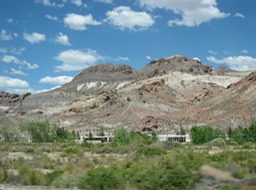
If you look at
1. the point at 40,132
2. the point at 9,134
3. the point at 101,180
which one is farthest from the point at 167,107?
the point at 101,180

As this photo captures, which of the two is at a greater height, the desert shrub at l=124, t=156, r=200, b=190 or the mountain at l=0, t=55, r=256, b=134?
the mountain at l=0, t=55, r=256, b=134

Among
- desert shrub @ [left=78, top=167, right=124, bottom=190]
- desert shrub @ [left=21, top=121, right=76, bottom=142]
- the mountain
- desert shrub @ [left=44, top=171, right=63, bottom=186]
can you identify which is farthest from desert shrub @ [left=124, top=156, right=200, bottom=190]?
the mountain

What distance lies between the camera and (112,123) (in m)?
146

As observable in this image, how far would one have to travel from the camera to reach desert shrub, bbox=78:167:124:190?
59.9 ft

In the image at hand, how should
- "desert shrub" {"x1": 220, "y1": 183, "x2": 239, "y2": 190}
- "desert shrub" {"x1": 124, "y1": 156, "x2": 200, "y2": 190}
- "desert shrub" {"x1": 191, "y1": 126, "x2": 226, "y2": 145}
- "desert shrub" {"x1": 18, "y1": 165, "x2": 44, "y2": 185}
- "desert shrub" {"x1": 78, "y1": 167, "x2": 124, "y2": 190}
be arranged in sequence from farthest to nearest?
1. "desert shrub" {"x1": 191, "y1": 126, "x2": 226, "y2": 145}
2. "desert shrub" {"x1": 18, "y1": 165, "x2": 44, "y2": 185}
3. "desert shrub" {"x1": 78, "y1": 167, "x2": 124, "y2": 190}
4. "desert shrub" {"x1": 124, "y1": 156, "x2": 200, "y2": 190}
5. "desert shrub" {"x1": 220, "y1": 183, "x2": 239, "y2": 190}

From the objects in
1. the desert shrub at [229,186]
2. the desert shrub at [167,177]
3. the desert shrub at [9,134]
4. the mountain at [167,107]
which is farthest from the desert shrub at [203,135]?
the desert shrub at [229,186]

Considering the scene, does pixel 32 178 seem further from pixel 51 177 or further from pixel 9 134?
pixel 9 134

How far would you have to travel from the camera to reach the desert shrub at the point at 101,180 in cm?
1825

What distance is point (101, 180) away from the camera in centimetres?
1848

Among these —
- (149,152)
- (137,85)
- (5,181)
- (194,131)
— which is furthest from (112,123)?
(5,181)

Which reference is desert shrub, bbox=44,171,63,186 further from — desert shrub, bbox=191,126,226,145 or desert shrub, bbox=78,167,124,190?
desert shrub, bbox=191,126,226,145

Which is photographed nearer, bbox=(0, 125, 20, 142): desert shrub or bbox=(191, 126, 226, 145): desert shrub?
bbox=(191, 126, 226, 145): desert shrub

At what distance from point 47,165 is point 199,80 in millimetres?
166963

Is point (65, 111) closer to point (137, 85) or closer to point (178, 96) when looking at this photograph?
point (137, 85)
